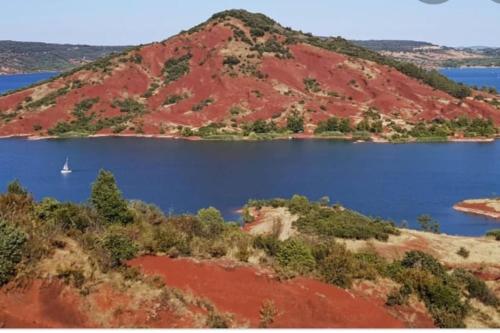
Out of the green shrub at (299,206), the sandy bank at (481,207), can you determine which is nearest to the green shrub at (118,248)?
the green shrub at (299,206)

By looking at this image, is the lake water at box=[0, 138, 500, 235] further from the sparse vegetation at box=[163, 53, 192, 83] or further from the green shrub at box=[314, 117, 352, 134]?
the sparse vegetation at box=[163, 53, 192, 83]

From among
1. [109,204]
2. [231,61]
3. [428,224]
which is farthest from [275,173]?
[231,61]

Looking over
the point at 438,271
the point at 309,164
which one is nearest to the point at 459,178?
the point at 309,164

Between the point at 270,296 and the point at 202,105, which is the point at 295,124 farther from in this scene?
the point at 270,296

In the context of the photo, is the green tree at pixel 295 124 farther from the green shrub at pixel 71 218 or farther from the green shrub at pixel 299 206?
the green shrub at pixel 71 218

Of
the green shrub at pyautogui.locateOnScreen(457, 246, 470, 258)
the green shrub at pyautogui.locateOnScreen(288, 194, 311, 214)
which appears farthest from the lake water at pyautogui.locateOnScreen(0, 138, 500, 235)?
the green shrub at pyautogui.locateOnScreen(457, 246, 470, 258)

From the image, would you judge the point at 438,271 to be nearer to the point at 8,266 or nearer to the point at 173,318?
the point at 173,318
